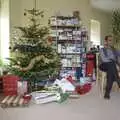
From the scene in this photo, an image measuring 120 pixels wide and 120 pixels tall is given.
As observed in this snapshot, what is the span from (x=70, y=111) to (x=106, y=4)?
5903mm

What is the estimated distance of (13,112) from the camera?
4008 mm

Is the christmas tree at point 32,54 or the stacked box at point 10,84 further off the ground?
the christmas tree at point 32,54

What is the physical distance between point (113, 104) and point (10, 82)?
2.01 meters

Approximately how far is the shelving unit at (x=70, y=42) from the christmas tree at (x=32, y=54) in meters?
2.47

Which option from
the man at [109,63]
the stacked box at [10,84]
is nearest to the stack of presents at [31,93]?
the stacked box at [10,84]

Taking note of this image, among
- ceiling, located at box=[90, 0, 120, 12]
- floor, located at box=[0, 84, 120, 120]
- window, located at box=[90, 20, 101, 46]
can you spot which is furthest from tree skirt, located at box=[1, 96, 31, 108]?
ceiling, located at box=[90, 0, 120, 12]

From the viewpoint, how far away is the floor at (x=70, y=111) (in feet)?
12.6

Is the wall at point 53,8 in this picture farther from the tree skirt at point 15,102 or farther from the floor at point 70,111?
the floor at point 70,111

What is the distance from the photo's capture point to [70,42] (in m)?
8.11

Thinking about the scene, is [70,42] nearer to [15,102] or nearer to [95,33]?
[95,33]

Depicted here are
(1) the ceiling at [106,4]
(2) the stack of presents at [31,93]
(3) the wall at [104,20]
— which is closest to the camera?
(2) the stack of presents at [31,93]

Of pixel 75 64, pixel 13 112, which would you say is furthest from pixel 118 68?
pixel 13 112

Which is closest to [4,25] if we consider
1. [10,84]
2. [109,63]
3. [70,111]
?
[10,84]

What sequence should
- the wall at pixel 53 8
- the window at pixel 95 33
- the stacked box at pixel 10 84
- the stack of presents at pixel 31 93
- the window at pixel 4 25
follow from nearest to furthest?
the stack of presents at pixel 31 93 < the stacked box at pixel 10 84 < the window at pixel 4 25 < the wall at pixel 53 8 < the window at pixel 95 33
